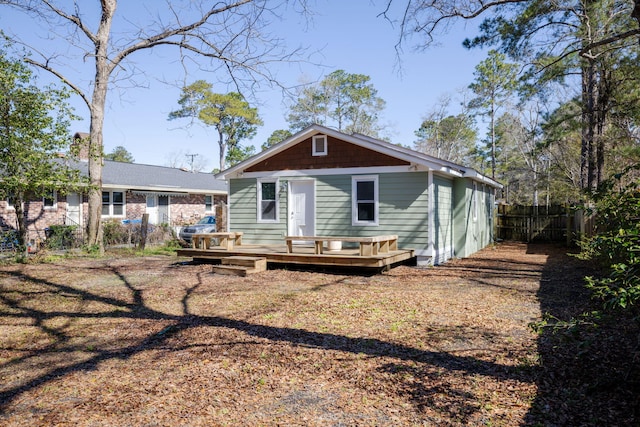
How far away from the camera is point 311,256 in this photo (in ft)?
34.9

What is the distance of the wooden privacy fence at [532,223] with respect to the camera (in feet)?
65.1

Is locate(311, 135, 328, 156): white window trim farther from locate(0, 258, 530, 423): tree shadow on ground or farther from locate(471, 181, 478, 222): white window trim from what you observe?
locate(471, 181, 478, 222): white window trim

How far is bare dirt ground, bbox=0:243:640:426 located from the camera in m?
3.51

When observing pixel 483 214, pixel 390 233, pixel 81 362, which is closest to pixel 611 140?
pixel 483 214

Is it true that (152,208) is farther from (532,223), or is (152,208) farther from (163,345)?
(163,345)

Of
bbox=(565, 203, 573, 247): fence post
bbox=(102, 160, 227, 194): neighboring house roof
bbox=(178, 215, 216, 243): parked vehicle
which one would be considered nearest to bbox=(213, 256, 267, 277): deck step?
bbox=(178, 215, 216, 243): parked vehicle

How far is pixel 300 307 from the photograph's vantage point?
23.0ft

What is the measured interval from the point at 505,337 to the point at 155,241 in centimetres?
1532

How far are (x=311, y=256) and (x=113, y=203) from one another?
47.2 feet

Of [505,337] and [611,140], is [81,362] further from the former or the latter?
[611,140]

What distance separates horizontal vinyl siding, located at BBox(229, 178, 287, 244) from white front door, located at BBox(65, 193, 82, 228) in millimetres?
9347

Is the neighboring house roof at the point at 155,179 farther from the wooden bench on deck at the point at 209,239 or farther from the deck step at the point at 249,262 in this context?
the deck step at the point at 249,262

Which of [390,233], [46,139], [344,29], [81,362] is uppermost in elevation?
[344,29]

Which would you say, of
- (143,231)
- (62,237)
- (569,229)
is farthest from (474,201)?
(62,237)
